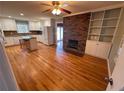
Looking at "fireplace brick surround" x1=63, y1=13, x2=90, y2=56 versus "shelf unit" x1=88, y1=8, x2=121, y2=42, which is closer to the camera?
"shelf unit" x1=88, y1=8, x2=121, y2=42

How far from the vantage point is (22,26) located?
689 centimetres

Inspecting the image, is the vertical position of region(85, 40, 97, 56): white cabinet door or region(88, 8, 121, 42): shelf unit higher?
region(88, 8, 121, 42): shelf unit

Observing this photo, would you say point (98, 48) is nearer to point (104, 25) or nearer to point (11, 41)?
point (104, 25)

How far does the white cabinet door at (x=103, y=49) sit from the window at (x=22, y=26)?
6726 millimetres

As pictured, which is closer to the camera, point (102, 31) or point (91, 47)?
point (102, 31)

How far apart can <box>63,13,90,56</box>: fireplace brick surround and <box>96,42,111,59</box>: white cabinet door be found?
811 mm

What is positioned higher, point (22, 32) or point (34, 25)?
point (34, 25)

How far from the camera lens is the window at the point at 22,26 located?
659cm

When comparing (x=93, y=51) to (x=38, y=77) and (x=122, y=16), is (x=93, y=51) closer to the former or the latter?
(x=122, y=16)

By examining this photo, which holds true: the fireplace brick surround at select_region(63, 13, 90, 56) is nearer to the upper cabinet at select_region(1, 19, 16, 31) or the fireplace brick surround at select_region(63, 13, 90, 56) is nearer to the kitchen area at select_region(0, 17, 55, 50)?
the kitchen area at select_region(0, 17, 55, 50)

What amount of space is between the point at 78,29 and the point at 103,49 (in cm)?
172

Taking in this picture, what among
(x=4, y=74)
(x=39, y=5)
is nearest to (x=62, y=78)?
(x=4, y=74)

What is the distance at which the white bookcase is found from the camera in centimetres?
311

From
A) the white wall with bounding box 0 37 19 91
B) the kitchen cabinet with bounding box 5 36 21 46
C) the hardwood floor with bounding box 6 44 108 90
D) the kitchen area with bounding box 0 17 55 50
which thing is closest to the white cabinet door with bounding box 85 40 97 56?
the hardwood floor with bounding box 6 44 108 90
